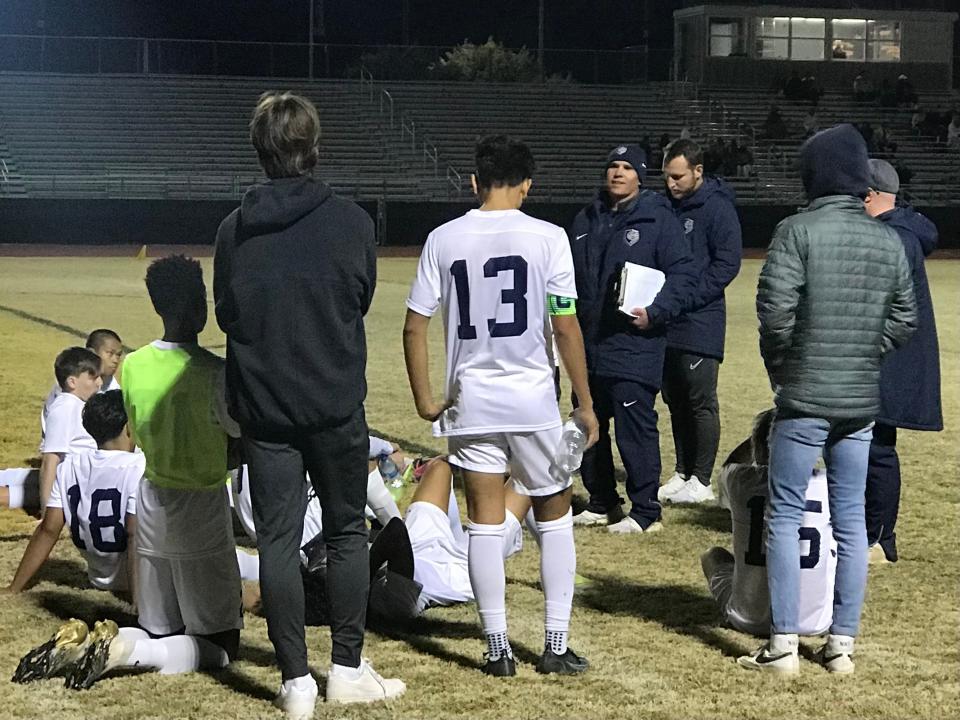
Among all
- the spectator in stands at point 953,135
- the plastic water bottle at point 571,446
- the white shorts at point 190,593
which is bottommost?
the white shorts at point 190,593

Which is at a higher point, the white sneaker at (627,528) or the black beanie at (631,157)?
the black beanie at (631,157)

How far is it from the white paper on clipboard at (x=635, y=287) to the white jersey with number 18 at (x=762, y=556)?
149cm

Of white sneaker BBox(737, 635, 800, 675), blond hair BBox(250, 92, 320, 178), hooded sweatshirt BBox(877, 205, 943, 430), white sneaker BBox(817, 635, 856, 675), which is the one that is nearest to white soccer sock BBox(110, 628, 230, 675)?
blond hair BBox(250, 92, 320, 178)

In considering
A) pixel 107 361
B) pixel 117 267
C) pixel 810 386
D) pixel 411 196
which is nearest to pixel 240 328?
pixel 810 386

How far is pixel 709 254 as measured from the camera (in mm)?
7480

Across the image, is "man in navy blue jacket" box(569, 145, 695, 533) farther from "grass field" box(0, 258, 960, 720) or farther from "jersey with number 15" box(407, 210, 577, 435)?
"jersey with number 15" box(407, 210, 577, 435)

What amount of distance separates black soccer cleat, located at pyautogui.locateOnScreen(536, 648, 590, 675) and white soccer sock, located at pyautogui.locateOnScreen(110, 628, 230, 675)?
1.05 metres

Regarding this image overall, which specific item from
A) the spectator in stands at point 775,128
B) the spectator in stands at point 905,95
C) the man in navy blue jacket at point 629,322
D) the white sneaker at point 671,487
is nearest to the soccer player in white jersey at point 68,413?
the man in navy blue jacket at point 629,322

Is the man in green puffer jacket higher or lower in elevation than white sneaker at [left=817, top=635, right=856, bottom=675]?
higher

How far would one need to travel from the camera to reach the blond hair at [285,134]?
4090 mm

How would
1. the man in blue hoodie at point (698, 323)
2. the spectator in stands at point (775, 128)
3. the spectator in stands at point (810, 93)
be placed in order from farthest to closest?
the spectator in stands at point (810, 93) → the spectator in stands at point (775, 128) → the man in blue hoodie at point (698, 323)

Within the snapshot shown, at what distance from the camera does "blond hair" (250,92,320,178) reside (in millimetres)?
4090

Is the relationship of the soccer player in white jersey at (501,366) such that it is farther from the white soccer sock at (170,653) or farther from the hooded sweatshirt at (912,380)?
the hooded sweatshirt at (912,380)

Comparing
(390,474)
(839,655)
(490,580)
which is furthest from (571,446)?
(390,474)
